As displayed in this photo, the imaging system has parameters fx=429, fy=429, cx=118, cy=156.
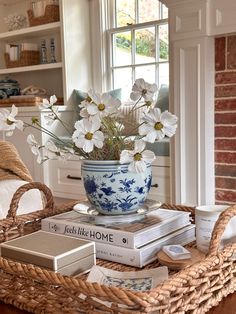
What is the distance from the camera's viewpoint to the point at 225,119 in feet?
7.96

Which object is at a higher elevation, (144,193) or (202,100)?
(202,100)

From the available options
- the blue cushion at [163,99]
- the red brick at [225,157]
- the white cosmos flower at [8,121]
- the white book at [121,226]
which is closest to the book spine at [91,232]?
the white book at [121,226]

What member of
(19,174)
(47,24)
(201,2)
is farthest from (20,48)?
(19,174)

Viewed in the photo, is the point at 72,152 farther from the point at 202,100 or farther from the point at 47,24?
the point at 47,24

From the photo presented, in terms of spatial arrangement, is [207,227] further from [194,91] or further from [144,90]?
[194,91]

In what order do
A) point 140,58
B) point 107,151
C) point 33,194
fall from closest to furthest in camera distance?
point 107,151
point 33,194
point 140,58

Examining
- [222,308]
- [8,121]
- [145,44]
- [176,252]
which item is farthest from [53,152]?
[145,44]

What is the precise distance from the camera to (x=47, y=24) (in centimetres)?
390

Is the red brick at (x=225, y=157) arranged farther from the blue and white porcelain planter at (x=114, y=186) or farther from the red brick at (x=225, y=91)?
the blue and white porcelain planter at (x=114, y=186)

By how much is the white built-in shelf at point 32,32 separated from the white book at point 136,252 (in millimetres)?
3138

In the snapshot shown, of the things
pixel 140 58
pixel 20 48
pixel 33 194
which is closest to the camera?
pixel 33 194

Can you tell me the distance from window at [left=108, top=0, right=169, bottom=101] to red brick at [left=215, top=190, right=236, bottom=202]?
149 cm

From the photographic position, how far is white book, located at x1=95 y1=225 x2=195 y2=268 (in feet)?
3.21

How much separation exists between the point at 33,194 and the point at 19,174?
4.3 inches
